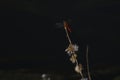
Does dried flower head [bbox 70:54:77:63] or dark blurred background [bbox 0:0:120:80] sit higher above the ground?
dark blurred background [bbox 0:0:120:80]

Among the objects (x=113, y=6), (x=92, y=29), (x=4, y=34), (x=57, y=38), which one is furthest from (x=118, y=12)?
(x=4, y=34)

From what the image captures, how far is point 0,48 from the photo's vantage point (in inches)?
291

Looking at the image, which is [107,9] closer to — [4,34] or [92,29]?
[92,29]

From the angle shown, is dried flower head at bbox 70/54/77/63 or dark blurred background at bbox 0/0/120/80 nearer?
dried flower head at bbox 70/54/77/63

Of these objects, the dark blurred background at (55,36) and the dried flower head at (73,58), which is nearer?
the dried flower head at (73,58)

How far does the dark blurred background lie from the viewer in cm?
692

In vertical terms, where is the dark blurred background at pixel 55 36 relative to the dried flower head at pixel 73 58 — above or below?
above

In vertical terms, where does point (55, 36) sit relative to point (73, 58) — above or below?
above

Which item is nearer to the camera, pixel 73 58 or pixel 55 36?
pixel 73 58

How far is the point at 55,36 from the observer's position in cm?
747

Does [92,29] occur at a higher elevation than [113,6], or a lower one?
lower

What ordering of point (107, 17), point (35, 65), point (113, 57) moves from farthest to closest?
point (107, 17) < point (113, 57) < point (35, 65)

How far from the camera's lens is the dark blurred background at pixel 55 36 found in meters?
6.92

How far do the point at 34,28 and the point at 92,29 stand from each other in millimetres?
929
